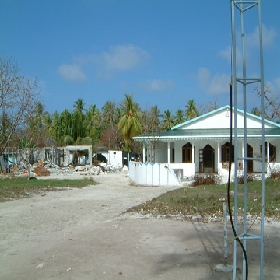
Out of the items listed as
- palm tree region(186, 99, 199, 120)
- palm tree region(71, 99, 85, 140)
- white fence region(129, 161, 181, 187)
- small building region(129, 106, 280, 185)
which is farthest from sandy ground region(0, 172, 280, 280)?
palm tree region(186, 99, 199, 120)

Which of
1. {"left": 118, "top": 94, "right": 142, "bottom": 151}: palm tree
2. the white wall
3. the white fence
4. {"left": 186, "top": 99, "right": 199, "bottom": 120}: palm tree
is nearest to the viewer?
the white fence

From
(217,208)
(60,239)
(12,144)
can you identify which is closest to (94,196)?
(217,208)

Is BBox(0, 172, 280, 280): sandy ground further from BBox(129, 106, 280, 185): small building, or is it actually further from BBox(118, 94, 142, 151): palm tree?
BBox(118, 94, 142, 151): palm tree

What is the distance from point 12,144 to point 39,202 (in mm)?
25285

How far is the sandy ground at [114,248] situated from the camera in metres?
6.18

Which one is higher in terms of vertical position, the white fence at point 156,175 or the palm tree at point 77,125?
the palm tree at point 77,125

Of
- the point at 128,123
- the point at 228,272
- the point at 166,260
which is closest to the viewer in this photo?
the point at 228,272

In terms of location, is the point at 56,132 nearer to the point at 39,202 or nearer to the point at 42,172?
the point at 42,172

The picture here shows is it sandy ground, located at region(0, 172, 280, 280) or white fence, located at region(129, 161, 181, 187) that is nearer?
sandy ground, located at region(0, 172, 280, 280)

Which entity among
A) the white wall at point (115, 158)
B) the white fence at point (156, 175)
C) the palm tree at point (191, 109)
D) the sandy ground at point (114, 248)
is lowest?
the sandy ground at point (114, 248)

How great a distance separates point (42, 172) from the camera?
34312 millimetres

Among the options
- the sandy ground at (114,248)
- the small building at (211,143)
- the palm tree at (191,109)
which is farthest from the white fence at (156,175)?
→ the palm tree at (191,109)

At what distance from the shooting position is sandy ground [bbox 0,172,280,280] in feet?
20.3

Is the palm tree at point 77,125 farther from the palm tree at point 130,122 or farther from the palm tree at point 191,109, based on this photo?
the palm tree at point 191,109
